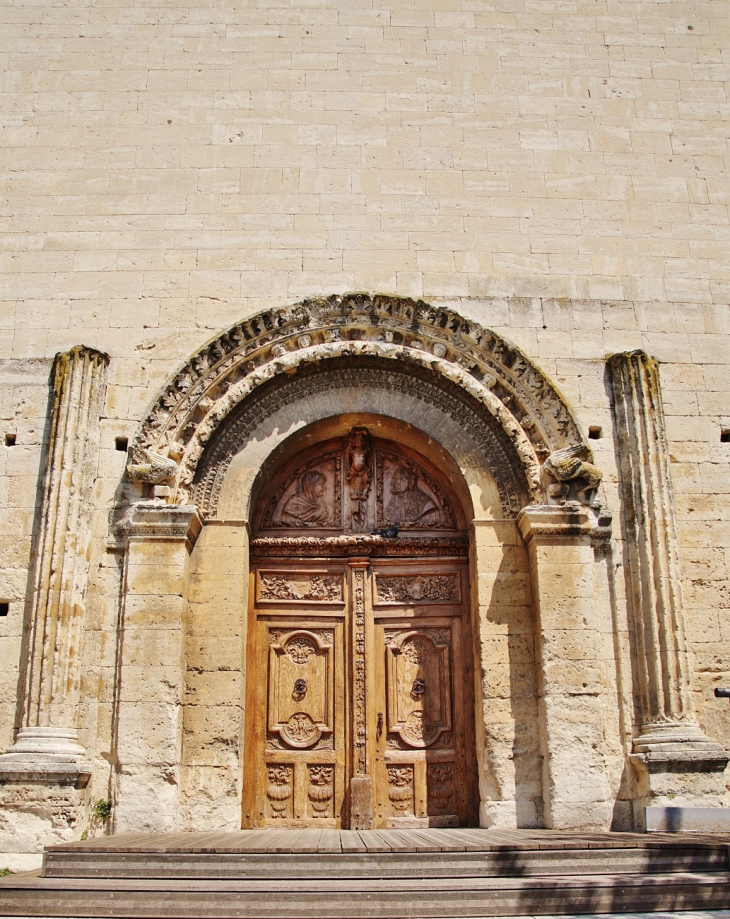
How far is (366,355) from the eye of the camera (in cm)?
771

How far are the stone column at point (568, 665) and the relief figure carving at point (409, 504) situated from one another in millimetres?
870

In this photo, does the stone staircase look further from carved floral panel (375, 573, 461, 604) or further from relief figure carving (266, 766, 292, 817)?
carved floral panel (375, 573, 461, 604)

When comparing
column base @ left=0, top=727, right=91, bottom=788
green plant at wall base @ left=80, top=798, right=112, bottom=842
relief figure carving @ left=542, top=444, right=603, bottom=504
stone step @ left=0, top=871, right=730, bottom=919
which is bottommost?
stone step @ left=0, top=871, right=730, bottom=919

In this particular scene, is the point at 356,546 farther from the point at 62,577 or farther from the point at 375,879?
the point at 375,879

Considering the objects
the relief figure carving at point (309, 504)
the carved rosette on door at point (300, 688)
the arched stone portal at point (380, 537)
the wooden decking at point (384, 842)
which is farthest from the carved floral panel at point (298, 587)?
the wooden decking at point (384, 842)

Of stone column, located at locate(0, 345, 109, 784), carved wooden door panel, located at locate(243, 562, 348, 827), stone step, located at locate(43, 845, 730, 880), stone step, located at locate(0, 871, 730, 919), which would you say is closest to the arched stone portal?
carved wooden door panel, located at locate(243, 562, 348, 827)

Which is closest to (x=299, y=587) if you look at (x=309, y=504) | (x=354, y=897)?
(x=309, y=504)

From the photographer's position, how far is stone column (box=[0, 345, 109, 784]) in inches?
261

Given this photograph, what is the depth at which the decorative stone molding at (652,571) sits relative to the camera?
22.4 feet

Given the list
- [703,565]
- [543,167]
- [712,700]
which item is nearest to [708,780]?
[712,700]

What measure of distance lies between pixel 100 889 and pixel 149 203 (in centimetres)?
549

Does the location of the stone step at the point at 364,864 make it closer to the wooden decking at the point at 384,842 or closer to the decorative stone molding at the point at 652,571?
the wooden decking at the point at 384,842

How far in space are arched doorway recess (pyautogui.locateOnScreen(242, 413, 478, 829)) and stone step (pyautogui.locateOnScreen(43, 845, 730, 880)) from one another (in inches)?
74.4

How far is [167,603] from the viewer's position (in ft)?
23.0
